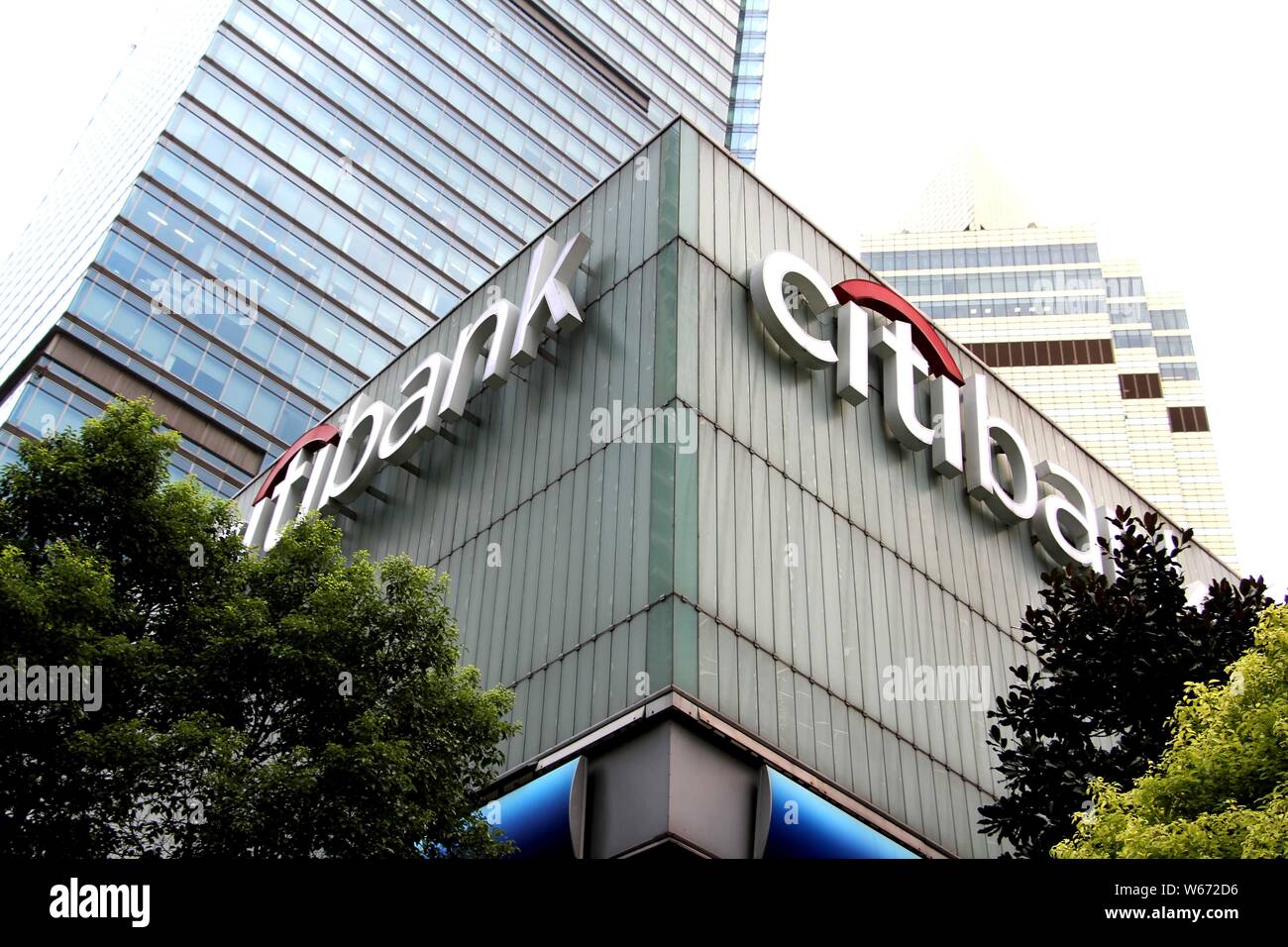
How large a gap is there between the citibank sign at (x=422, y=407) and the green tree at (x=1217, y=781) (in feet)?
42.9

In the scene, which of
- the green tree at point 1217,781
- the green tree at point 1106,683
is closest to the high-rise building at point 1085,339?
the green tree at point 1106,683

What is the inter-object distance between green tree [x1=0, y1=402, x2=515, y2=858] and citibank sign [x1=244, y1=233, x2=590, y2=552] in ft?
25.4

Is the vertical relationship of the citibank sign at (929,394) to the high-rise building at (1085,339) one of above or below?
below

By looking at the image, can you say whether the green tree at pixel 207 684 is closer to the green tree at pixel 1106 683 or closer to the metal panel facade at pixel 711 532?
the metal panel facade at pixel 711 532

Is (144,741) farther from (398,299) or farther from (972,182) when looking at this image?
(972,182)

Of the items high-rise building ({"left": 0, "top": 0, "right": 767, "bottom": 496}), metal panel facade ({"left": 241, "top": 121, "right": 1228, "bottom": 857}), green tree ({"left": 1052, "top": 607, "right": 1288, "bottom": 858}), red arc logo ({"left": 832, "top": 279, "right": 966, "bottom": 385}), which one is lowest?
green tree ({"left": 1052, "top": 607, "right": 1288, "bottom": 858})

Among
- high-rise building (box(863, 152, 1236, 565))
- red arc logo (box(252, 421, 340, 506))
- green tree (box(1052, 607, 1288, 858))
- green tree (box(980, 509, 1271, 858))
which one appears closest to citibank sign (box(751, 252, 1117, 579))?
green tree (box(980, 509, 1271, 858))

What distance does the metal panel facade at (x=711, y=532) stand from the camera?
1853 centimetres

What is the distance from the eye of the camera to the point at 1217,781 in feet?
39.3

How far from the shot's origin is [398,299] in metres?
63.2

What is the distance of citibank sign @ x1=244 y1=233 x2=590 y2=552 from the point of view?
2336 cm

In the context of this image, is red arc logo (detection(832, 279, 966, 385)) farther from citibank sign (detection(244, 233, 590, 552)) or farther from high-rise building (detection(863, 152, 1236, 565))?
high-rise building (detection(863, 152, 1236, 565))

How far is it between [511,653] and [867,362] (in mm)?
8787
